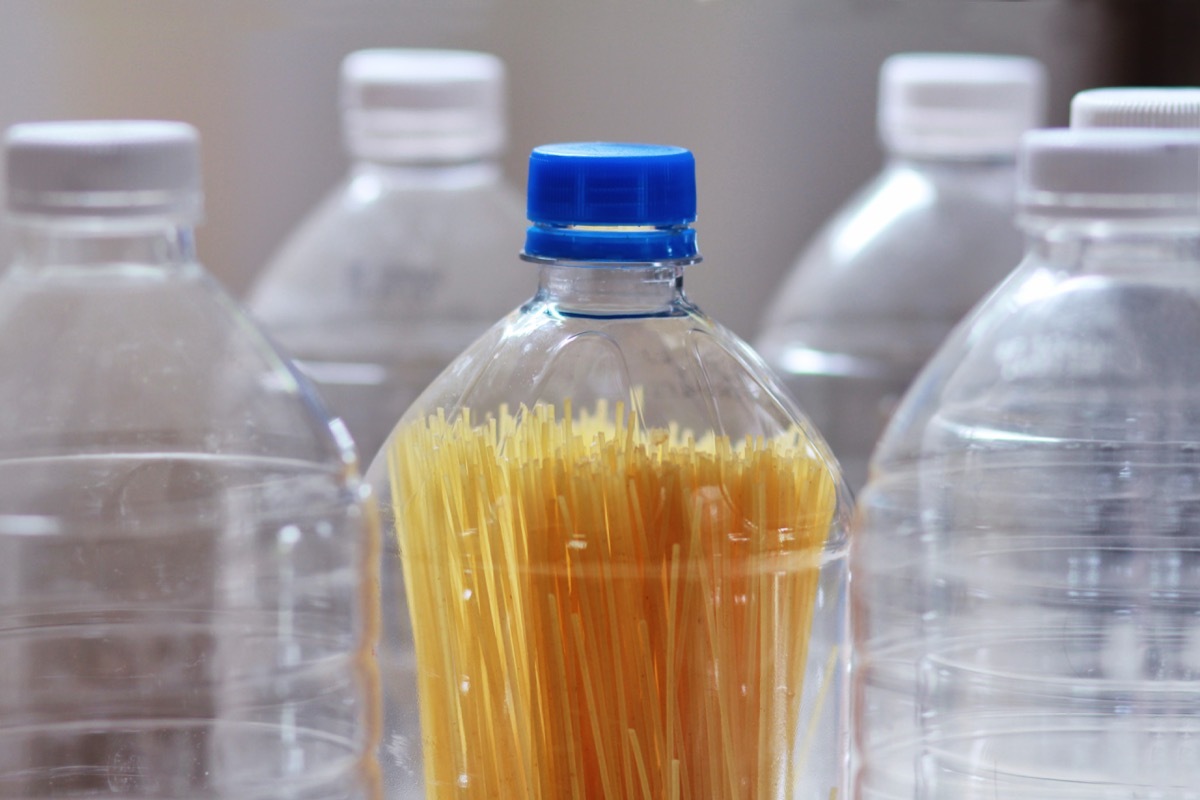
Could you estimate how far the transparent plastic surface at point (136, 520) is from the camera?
771 mm

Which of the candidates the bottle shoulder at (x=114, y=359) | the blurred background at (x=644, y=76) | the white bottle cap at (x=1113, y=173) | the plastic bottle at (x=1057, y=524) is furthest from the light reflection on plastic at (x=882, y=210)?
the bottle shoulder at (x=114, y=359)

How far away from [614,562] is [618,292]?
140mm

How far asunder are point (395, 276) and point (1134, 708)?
2.86 ft

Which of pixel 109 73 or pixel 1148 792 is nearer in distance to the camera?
pixel 1148 792

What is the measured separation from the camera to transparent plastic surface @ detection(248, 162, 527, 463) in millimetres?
1438

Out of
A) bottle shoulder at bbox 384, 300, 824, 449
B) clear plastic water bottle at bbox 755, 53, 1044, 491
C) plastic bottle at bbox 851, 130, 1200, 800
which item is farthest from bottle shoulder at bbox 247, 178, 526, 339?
bottle shoulder at bbox 384, 300, 824, 449

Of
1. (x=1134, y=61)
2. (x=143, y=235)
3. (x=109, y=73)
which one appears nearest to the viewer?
(x=143, y=235)

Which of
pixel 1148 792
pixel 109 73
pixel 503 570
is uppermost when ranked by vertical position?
pixel 109 73

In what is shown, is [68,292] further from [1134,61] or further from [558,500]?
[1134,61]

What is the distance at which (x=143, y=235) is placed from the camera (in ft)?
2.47

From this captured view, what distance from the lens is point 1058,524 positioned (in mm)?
905

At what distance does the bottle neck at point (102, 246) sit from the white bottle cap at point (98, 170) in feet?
0.17

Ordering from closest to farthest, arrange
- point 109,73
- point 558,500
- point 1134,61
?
1. point 558,500
2. point 109,73
3. point 1134,61

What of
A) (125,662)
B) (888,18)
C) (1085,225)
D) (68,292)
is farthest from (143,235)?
(888,18)
